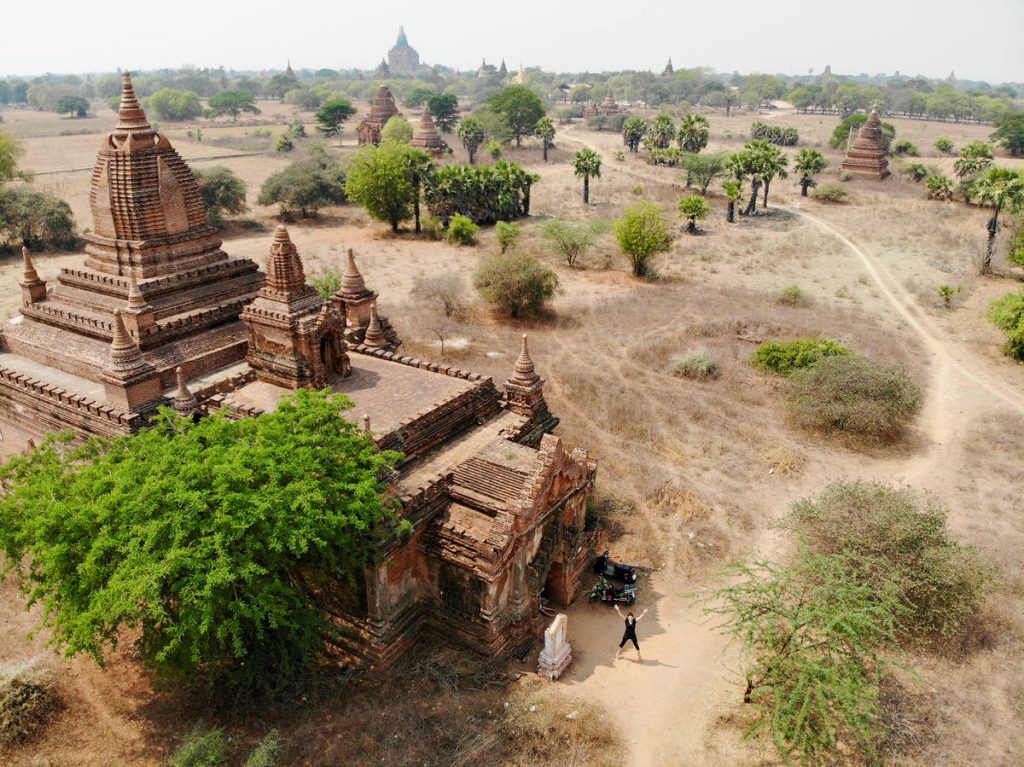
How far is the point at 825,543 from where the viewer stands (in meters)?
19.2

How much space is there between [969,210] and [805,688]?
66.6 metres

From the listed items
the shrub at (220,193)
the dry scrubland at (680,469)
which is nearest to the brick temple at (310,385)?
the dry scrubland at (680,469)

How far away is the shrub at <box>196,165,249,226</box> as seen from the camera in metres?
55.4

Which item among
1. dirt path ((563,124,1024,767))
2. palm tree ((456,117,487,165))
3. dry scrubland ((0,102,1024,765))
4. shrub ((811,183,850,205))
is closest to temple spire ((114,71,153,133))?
dry scrubland ((0,102,1024,765))

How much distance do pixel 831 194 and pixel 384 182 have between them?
4420 centimetres

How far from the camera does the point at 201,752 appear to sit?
12625 mm

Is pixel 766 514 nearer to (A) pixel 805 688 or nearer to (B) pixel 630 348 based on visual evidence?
(A) pixel 805 688

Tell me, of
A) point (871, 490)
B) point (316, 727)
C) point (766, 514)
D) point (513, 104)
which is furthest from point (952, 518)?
point (513, 104)

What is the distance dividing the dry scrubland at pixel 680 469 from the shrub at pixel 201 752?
76 centimetres

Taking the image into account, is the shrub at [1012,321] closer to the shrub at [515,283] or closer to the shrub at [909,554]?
the shrub at [909,554]

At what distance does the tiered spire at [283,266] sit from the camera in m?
18.0

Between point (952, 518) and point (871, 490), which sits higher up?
point (871, 490)

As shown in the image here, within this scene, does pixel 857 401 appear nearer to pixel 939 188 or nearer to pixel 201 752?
pixel 201 752

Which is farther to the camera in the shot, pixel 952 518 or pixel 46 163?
pixel 46 163
